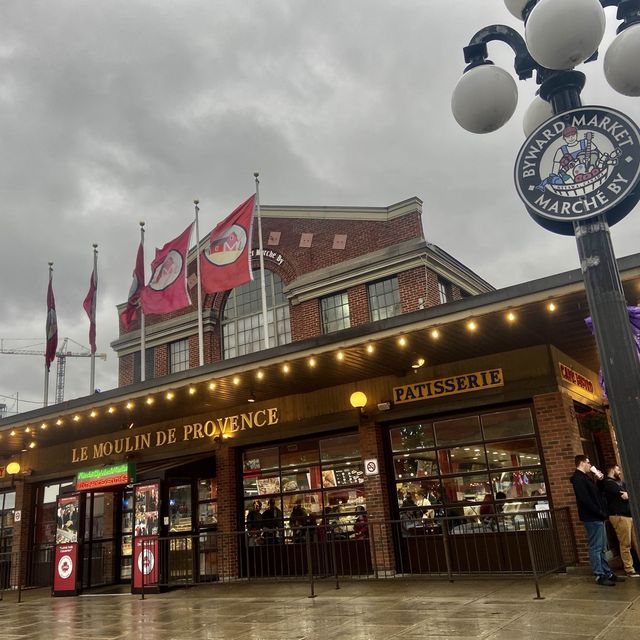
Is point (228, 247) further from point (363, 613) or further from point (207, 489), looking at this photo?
point (363, 613)

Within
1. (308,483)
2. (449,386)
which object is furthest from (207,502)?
(449,386)

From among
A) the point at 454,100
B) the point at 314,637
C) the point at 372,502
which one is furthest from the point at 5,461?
the point at 454,100

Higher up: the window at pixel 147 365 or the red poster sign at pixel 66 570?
the window at pixel 147 365

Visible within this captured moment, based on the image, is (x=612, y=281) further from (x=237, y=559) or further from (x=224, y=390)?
(x=237, y=559)

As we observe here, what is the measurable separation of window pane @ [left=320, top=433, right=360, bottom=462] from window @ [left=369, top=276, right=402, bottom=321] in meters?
6.81

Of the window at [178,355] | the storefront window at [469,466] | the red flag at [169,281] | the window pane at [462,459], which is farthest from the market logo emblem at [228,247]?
the window at [178,355]

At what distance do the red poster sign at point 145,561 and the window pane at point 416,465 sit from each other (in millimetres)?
5412

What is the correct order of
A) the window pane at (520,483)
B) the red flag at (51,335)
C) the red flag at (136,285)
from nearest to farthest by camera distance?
the window pane at (520,483), the red flag at (136,285), the red flag at (51,335)

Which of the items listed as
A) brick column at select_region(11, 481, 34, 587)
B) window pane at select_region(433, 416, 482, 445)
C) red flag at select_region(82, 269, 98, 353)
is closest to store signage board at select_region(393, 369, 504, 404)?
window pane at select_region(433, 416, 482, 445)

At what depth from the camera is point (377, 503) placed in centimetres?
1300

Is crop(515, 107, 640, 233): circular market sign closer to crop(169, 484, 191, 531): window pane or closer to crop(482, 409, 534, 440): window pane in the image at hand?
crop(482, 409, 534, 440): window pane

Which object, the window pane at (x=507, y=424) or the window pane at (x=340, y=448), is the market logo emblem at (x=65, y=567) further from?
the window pane at (x=507, y=424)

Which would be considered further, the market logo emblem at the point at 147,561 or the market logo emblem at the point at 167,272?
the market logo emblem at the point at 167,272

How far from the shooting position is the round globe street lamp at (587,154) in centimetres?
354
